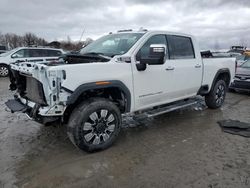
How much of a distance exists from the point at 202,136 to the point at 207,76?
192 centimetres

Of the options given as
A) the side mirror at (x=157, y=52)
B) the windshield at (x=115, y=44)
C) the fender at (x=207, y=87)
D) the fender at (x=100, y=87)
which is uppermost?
the windshield at (x=115, y=44)

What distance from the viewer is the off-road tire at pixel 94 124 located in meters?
3.81

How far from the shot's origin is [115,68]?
163 inches

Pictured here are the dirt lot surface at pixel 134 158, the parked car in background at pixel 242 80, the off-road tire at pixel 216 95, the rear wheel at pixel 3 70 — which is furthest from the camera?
the rear wheel at pixel 3 70

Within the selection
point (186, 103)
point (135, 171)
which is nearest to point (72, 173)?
point (135, 171)

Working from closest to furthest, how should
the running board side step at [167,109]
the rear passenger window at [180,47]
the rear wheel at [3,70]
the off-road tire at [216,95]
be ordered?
the running board side step at [167,109]
the rear passenger window at [180,47]
the off-road tire at [216,95]
the rear wheel at [3,70]

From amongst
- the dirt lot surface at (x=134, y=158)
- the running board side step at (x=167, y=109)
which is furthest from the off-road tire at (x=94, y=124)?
the running board side step at (x=167, y=109)

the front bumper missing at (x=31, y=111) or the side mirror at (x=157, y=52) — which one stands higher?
the side mirror at (x=157, y=52)

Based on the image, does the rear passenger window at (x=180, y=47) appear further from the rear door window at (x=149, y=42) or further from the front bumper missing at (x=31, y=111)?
the front bumper missing at (x=31, y=111)

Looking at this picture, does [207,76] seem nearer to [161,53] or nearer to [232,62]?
[232,62]

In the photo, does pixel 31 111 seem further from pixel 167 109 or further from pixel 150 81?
pixel 167 109

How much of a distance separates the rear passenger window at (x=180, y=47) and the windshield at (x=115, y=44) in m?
0.83

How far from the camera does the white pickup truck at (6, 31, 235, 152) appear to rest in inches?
143

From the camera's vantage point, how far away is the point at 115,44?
4.88 metres
